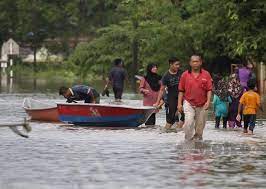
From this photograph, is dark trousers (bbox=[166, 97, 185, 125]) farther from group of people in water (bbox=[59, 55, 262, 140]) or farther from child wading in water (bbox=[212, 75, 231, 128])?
child wading in water (bbox=[212, 75, 231, 128])

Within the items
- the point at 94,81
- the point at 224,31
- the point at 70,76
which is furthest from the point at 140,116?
the point at 70,76

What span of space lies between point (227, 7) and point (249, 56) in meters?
2.29

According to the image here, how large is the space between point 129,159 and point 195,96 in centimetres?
366

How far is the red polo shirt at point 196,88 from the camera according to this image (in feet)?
64.7

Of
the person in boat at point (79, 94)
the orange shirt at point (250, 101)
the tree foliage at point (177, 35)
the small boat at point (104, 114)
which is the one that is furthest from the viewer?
the tree foliage at point (177, 35)

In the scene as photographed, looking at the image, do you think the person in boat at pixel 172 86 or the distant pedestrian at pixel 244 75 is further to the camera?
the distant pedestrian at pixel 244 75

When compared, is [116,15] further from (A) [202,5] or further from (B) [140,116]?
(B) [140,116]

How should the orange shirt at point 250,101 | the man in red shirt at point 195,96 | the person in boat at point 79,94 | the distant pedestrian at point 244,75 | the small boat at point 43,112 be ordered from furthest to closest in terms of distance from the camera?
the distant pedestrian at point 244,75
the small boat at point 43,112
the person in boat at point 79,94
the orange shirt at point 250,101
the man in red shirt at point 195,96

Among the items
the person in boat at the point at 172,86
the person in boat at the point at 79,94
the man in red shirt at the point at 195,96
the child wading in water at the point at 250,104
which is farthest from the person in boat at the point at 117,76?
the man in red shirt at the point at 195,96

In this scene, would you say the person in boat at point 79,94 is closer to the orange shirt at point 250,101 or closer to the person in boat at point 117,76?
the orange shirt at point 250,101

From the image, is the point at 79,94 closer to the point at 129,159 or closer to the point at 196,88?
the point at 196,88

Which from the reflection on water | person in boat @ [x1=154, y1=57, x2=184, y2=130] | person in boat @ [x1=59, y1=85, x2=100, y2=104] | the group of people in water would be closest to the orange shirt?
the group of people in water

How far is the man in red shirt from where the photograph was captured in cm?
1970

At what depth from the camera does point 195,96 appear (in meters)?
19.7
